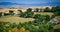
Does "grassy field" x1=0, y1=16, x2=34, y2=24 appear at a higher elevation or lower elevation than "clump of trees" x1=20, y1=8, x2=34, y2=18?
lower

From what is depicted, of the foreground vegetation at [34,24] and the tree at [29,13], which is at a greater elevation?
the tree at [29,13]

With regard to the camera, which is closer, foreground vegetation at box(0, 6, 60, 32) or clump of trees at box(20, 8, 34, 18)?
foreground vegetation at box(0, 6, 60, 32)

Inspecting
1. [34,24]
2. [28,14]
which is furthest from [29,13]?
[34,24]

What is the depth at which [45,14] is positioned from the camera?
2.59m

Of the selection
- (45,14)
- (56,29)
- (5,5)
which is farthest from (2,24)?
(56,29)

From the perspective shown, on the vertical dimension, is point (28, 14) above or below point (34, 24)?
above

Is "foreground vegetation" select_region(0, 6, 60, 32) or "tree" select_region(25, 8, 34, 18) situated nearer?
"foreground vegetation" select_region(0, 6, 60, 32)

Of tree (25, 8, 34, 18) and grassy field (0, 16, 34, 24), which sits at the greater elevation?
tree (25, 8, 34, 18)

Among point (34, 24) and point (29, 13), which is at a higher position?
point (29, 13)

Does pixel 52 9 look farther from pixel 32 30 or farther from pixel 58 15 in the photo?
pixel 32 30

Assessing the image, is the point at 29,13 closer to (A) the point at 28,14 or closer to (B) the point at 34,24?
(A) the point at 28,14

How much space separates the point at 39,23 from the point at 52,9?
36cm

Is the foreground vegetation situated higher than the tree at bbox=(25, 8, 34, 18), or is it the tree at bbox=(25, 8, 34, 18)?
the tree at bbox=(25, 8, 34, 18)

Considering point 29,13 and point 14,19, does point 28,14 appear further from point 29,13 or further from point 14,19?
point 14,19
